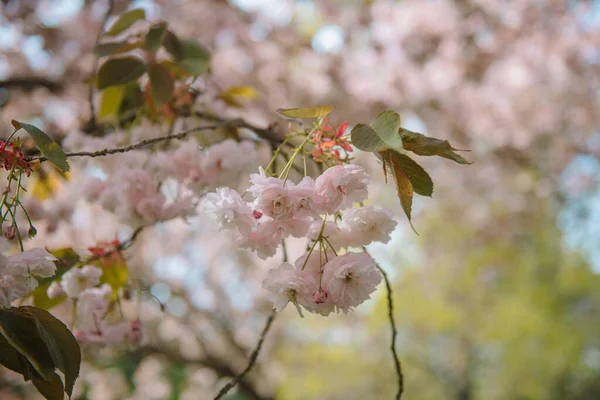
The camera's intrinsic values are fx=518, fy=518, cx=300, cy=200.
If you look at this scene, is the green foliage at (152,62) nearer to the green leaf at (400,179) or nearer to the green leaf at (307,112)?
the green leaf at (307,112)

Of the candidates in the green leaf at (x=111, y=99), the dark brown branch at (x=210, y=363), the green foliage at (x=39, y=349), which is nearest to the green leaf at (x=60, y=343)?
the green foliage at (x=39, y=349)

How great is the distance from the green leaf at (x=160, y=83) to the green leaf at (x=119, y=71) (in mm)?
24

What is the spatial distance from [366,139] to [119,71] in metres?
0.55

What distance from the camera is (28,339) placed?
1.63ft

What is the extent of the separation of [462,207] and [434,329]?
1.18 metres

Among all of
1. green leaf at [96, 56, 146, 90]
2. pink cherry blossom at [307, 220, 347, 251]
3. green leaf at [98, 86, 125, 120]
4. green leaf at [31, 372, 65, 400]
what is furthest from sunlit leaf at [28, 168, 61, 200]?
pink cherry blossom at [307, 220, 347, 251]

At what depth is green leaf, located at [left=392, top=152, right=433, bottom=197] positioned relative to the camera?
0.50 m

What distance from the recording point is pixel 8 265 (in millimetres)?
512

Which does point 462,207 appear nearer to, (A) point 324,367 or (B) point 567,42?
(B) point 567,42

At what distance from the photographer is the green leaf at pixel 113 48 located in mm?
839

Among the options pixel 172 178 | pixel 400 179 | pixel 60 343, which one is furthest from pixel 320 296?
pixel 172 178

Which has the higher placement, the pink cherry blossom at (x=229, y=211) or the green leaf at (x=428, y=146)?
the green leaf at (x=428, y=146)

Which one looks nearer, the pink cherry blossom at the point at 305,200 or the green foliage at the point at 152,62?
the pink cherry blossom at the point at 305,200

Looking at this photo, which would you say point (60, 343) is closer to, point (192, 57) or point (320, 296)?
point (320, 296)
